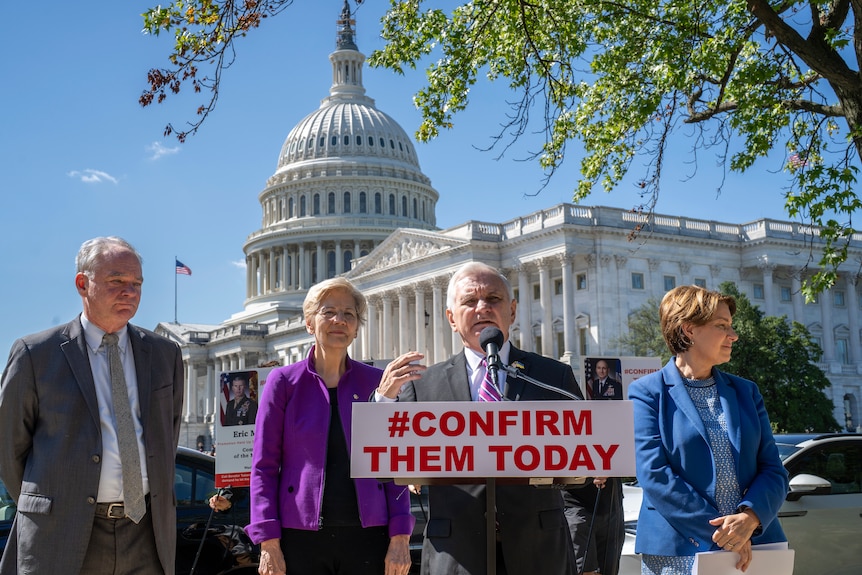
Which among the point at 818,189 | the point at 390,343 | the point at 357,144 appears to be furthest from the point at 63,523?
the point at 357,144

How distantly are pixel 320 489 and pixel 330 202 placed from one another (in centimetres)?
11221

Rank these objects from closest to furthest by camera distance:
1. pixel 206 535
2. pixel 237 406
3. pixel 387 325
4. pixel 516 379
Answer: pixel 516 379
pixel 206 535
pixel 237 406
pixel 387 325

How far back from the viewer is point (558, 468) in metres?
3.56

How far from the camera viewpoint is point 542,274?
67.3 m

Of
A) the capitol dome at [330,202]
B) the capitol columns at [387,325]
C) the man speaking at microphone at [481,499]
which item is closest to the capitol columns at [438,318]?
the capitol columns at [387,325]

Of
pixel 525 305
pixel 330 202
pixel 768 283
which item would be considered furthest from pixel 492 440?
pixel 330 202

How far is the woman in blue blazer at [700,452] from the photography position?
4.53 m

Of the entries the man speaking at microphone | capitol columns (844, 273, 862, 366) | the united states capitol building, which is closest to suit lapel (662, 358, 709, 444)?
the man speaking at microphone

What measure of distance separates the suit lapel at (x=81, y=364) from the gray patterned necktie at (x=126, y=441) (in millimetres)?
99

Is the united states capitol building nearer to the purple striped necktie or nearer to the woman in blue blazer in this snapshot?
the woman in blue blazer

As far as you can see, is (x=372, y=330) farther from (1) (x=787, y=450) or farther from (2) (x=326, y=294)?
(2) (x=326, y=294)

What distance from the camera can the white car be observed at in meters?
8.21

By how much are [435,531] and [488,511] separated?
29.6 inches

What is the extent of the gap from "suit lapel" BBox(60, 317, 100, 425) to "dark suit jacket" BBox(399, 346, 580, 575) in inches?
64.5
